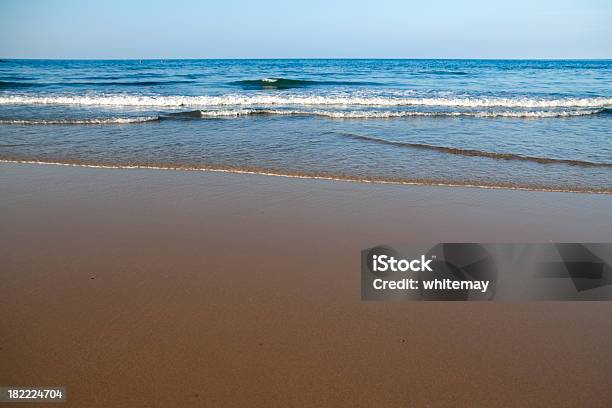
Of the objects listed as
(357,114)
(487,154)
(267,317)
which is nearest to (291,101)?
(357,114)

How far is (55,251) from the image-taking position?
155 inches

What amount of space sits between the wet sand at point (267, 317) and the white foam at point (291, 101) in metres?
13.4

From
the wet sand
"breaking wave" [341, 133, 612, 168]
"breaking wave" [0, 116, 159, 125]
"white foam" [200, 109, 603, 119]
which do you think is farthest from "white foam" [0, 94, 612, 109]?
the wet sand

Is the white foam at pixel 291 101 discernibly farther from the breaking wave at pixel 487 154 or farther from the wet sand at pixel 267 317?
the wet sand at pixel 267 317

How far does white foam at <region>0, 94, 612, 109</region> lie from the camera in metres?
Answer: 17.6

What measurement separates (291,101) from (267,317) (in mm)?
16499

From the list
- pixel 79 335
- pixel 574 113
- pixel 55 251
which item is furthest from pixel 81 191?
pixel 574 113

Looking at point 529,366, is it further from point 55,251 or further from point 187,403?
point 55,251

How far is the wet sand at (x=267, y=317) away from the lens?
234 centimetres

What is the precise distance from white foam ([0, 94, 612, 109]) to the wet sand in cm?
1342

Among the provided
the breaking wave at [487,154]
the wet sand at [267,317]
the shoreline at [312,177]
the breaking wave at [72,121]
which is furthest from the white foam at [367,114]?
the wet sand at [267,317]

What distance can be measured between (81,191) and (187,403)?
4.58m

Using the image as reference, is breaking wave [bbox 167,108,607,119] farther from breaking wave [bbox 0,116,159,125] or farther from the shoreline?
the shoreline

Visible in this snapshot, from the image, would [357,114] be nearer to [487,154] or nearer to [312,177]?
[487,154]
